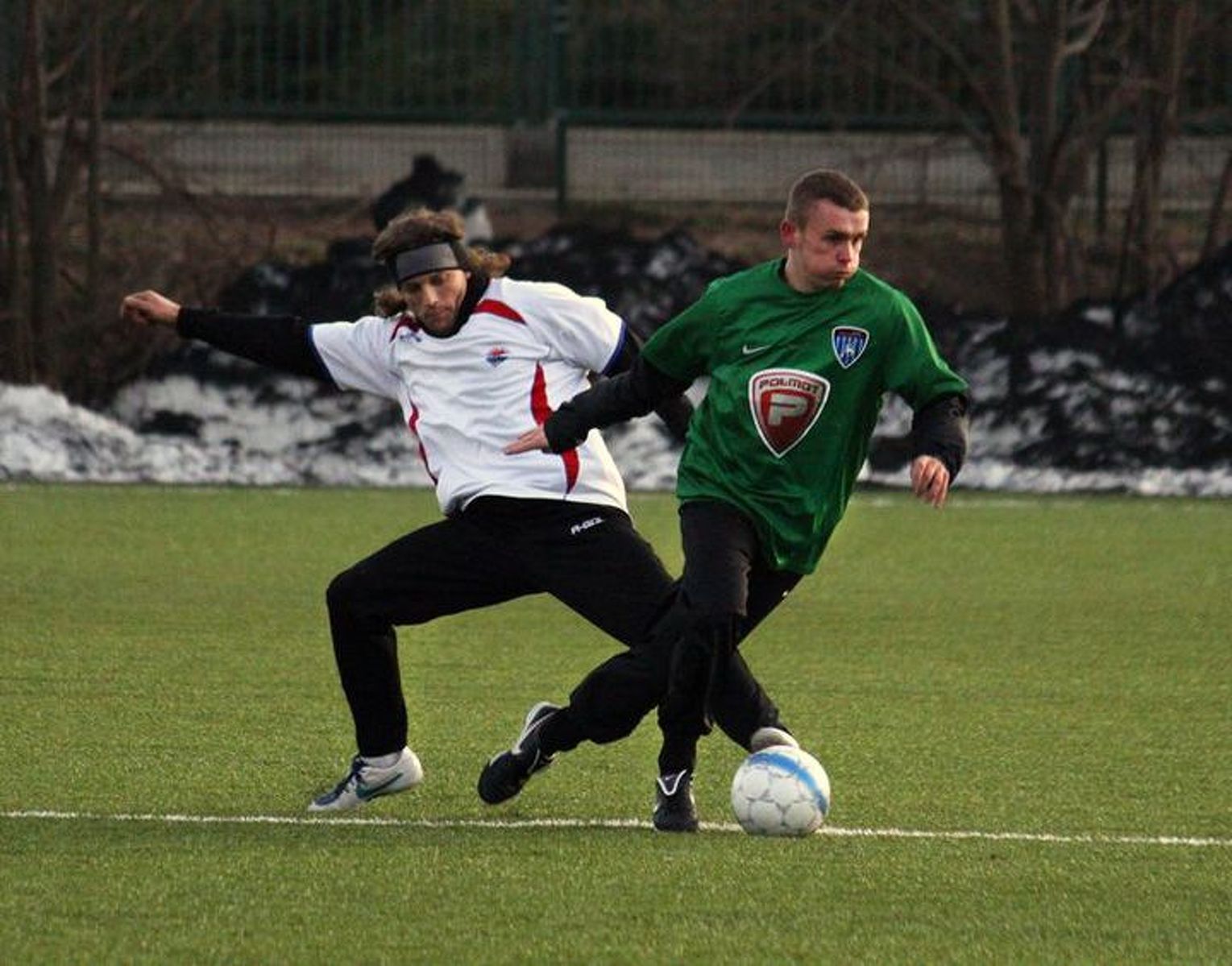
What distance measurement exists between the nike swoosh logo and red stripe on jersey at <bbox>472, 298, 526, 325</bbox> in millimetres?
1245

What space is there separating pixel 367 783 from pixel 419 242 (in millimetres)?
1407

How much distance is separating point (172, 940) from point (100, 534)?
28.1 ft

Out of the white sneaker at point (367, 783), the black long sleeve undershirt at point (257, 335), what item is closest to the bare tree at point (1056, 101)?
the black long sleeve undershirt at point (257, 335)

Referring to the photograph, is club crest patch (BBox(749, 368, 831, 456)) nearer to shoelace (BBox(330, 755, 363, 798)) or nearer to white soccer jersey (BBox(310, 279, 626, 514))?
white soccer jersey (BBox(310, 279, 626, 514))

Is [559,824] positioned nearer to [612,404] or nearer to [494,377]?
[612,404]

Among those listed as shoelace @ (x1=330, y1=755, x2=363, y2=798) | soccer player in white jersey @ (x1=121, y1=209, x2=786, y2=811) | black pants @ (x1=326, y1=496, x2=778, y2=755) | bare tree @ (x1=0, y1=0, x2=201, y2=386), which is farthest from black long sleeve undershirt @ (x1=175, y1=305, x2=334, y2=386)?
bare tree @ (x1=0, y1=0, x2=201, y2=386)

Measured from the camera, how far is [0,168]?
1789cm

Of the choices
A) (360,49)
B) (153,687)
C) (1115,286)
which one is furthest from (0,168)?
(153,687)

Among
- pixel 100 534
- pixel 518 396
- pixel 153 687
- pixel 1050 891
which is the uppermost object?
pixel 518 396

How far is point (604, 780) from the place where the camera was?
7316 mm

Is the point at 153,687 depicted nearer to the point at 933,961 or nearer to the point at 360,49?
the point at 933,961

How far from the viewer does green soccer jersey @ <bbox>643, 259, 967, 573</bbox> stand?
6.49m

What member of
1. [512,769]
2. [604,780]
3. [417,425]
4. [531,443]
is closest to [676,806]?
[512,769]

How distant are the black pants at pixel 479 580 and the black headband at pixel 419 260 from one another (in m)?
0.62
